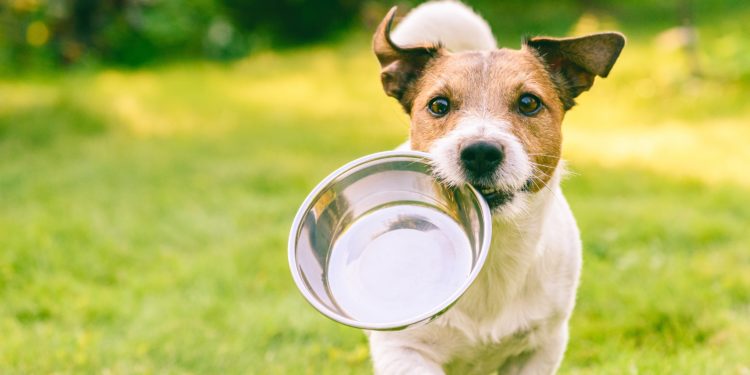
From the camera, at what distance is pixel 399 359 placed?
10.5 feet

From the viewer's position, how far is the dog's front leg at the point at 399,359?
3.16 metres

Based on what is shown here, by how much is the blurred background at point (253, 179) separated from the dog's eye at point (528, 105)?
2.77 feet

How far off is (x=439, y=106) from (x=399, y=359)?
105cm

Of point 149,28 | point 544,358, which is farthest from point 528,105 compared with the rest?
point 149,28

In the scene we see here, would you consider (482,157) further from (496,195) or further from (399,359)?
(399,359)

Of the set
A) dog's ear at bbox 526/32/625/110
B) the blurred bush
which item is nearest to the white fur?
dog's ear at bbox 526/32/625/110

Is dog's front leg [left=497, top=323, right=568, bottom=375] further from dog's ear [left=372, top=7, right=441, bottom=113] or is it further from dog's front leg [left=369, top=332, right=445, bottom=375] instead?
dog's ear [left=372, top=7, right=441, bottom=113]

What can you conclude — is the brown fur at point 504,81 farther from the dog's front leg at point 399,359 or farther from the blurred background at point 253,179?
the dog's front leg at point 399,359

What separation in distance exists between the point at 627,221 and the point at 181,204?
361 centimetres

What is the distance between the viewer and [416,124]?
3.53 m

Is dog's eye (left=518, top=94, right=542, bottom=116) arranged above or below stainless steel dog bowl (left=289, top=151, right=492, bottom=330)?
above

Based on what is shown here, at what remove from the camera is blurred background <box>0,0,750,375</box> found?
4531 mm

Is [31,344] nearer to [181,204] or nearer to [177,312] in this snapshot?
[177,312]

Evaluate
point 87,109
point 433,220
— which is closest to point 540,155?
point 433,220
